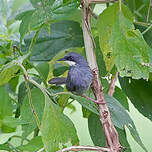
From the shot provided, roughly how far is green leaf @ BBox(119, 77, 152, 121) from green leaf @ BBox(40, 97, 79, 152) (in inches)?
9.6

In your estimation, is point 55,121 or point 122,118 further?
point 122,118

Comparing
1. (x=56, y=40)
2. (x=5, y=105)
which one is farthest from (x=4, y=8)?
(x=5, y=105)

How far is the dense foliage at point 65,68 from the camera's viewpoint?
0.58 metres

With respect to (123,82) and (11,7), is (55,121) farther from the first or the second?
(11,7)

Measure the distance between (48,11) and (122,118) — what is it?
226 mm

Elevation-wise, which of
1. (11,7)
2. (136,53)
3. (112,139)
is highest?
(11,7)

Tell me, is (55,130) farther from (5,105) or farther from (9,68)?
(5,105)

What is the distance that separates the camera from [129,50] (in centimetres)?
58

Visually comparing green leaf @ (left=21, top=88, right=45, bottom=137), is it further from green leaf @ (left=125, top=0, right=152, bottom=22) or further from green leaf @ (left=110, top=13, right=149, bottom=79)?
green leaf @ (left=125, top=0, right=152, bottom=22)

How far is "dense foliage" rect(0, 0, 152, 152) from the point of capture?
577mm

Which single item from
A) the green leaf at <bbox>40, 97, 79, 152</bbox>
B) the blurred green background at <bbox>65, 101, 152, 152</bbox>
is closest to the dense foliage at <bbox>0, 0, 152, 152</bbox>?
the green leaf at <bbox>40, 97, 79, 152</bbox>

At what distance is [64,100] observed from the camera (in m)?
0.68

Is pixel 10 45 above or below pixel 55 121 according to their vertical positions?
above

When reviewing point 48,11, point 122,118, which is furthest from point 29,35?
point 122,118
